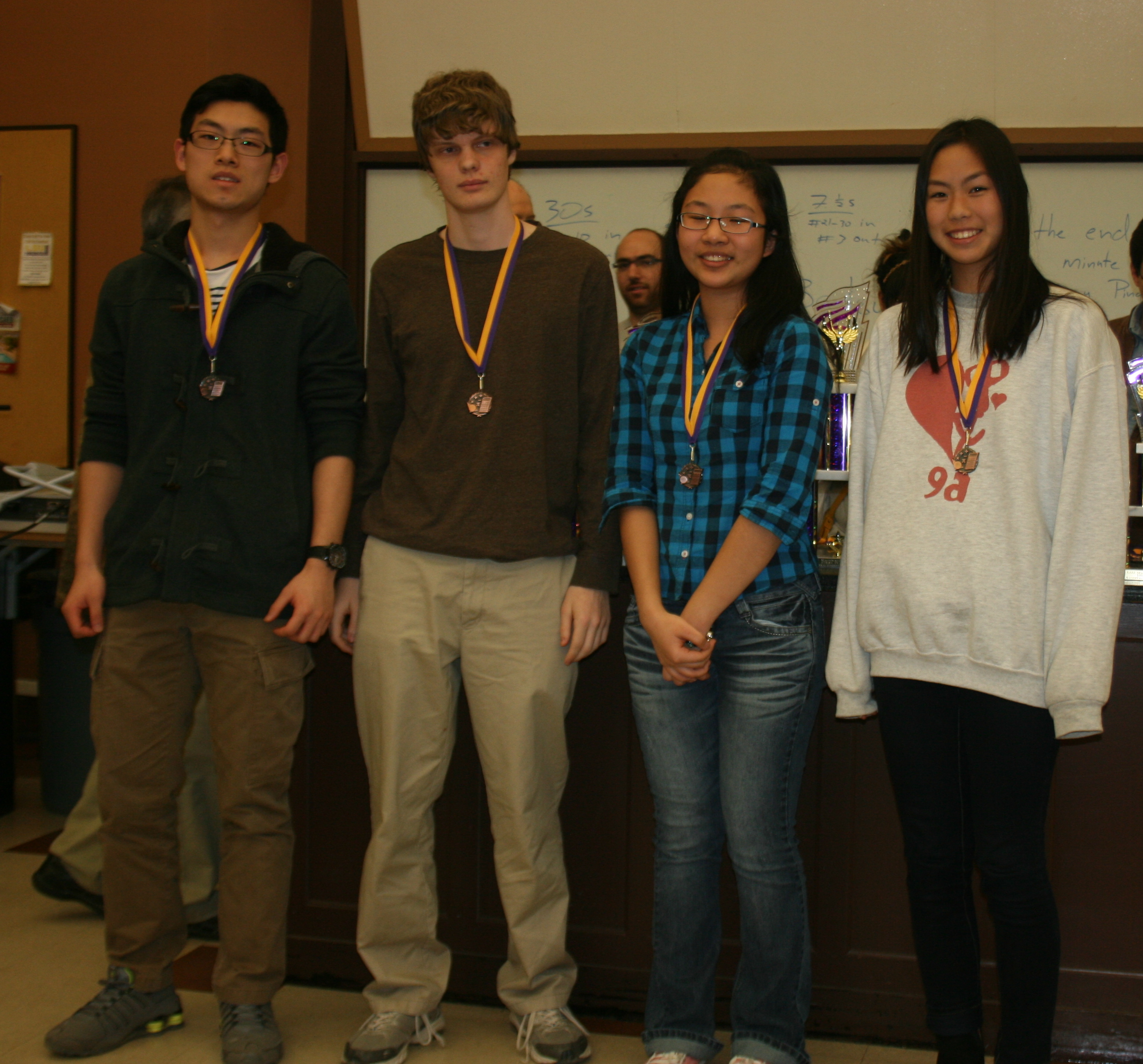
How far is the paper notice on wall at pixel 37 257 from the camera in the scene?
4055mm

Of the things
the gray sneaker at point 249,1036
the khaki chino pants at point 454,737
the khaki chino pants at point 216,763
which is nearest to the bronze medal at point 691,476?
the khaki chino pants at point 454,737

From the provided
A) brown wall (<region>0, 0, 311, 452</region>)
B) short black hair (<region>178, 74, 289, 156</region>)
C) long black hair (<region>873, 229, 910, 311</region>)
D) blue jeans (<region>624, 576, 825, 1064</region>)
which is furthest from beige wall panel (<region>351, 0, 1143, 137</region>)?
blue jeans (<region>624, 576, 825, 1064</region>)

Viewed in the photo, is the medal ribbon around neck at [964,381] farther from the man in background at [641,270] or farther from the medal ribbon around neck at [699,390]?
the man in background at [641,270]

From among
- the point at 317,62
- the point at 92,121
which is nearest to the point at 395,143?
the point at 317,62

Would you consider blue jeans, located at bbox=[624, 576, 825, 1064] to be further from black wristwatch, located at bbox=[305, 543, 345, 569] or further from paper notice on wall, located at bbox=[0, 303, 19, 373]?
paper notice on wall, located at bbox=[0, 303, 19, 373]

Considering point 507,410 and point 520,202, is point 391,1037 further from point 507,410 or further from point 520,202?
point 520,202

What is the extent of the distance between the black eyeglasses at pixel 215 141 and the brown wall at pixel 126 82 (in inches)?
84.5

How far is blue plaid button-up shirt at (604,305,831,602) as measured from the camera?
5.24ft

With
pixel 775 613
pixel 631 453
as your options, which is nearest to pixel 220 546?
pixel 631 453

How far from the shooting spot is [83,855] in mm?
2555

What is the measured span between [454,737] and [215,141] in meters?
1.15

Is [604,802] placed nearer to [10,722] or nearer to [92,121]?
[10,722]

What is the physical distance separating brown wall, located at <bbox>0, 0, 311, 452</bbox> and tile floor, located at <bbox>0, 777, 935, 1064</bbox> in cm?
231

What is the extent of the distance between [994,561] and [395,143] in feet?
8.66
